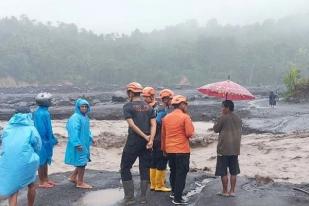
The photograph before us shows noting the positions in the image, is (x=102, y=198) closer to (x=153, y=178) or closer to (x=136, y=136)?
(x=153, y=178)

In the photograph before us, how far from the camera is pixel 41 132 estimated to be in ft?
26.0

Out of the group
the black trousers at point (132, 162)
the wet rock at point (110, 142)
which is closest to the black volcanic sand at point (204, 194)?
the black trousers at point (132, 162)

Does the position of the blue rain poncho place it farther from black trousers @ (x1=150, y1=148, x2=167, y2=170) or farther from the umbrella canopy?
the umbrella canopy

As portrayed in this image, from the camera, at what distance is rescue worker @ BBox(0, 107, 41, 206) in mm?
5898

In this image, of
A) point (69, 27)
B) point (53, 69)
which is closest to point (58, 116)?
point (53, 69)

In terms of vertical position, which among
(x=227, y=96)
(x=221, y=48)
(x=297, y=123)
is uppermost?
(x=221, y=48)

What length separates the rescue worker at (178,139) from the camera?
22.7 ft

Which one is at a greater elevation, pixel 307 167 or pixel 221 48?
pixel 221 48

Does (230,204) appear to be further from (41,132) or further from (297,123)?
(297,123)

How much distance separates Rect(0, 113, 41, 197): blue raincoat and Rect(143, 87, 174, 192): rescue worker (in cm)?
205

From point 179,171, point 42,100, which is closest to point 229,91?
point 179,171

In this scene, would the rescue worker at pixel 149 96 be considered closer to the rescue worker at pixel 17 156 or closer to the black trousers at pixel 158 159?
the black trousers at pixel 158 159

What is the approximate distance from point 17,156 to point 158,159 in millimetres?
2488

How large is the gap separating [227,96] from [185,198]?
66.6 inches
